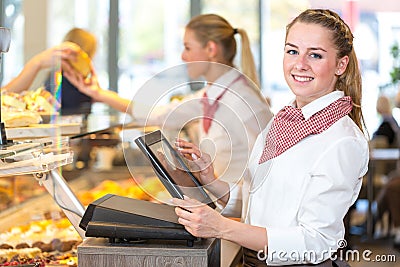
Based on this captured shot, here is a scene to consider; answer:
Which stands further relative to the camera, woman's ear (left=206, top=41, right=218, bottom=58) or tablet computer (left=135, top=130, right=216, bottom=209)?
woman's ear (left=206, top=41, right=218, bottom=58)

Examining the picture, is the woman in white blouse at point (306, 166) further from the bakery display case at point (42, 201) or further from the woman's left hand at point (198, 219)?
the bakery display case at point (42, 201)

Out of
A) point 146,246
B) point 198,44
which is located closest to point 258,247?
point 146,246

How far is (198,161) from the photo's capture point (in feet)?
7.66

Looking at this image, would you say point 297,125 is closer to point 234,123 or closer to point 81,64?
point 234,123

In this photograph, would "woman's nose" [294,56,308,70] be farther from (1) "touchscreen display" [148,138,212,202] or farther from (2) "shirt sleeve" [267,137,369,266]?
(1) "touchscreen display" [148,138,212,202]

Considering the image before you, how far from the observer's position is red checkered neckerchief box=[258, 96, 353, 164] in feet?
7.34

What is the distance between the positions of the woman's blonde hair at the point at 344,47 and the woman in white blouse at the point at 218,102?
31 cm

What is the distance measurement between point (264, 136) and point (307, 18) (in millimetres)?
423

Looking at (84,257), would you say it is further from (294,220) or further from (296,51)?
(296,51)

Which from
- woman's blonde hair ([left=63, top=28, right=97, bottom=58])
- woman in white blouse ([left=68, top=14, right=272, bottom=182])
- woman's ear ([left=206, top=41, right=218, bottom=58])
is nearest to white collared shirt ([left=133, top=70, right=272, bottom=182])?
woman in white blouse ([left=68, top=14, right=272, bottom=182])

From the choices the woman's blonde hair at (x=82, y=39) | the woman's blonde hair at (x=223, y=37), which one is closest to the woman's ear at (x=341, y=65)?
the woman's blonde hair at (x=223, y=37)

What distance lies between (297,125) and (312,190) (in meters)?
0.24

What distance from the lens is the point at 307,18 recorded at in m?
2.30

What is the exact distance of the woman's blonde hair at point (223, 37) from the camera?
12.9ft
